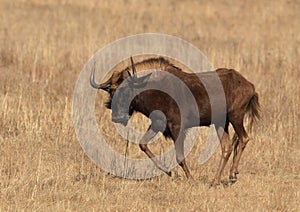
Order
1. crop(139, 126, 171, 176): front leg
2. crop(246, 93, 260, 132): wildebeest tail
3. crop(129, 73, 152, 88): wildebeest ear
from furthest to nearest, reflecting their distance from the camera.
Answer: crop(246, 93, 260, 132): wildebeest tail → crop(139, 126, 171, 176): front leg → crop(129, 73, 152, 88): wildebeest ear

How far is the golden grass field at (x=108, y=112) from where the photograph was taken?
25.1 ft

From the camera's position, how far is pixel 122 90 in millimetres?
8648

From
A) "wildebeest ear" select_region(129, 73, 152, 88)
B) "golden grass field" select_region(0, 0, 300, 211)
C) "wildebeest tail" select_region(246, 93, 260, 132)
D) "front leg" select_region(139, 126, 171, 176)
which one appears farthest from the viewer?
"wildebeest tail" select_region(246, 93, 260, 132)

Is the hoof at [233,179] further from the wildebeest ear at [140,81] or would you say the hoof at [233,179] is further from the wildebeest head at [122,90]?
the wildebeest ear at [140,81]

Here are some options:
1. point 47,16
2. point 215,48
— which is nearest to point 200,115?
point 215,48

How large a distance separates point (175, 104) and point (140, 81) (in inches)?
21.8

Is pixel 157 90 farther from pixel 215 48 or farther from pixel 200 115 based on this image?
pixel 215 48

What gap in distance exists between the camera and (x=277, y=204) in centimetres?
757

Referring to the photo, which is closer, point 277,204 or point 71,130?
point 277,204

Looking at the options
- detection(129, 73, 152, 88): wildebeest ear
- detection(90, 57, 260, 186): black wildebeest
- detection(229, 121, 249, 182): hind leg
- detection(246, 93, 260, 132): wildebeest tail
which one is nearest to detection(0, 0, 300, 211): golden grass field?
detection(229, 121, 249, 182): hind leg

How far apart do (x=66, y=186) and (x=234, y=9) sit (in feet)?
54.7

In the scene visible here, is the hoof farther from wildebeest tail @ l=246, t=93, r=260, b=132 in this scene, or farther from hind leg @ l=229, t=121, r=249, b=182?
wildebeest tail @ l=246, t=93, r=260, b=132

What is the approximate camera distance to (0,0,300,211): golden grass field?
25.1 feet

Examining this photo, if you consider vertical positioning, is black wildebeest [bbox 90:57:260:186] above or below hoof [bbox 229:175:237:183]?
above
